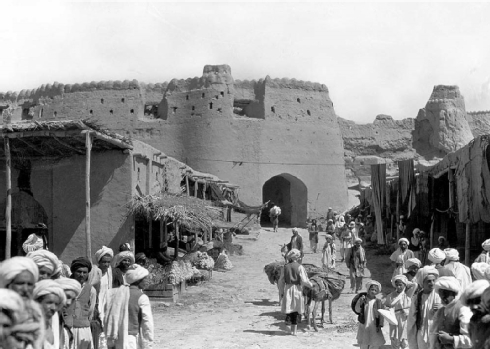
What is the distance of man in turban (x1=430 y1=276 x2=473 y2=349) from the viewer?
4.32 m

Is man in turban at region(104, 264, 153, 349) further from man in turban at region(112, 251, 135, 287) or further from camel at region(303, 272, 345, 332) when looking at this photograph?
camel at region(303, 272, 345, 332)

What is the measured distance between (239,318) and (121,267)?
5.16 meters

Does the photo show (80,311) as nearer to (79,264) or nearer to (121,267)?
(79,264)

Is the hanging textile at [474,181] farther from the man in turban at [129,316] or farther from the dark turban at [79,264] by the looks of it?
the dark turban at [79,264]

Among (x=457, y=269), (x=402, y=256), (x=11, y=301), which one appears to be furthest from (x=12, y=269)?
(x=402, y=256)

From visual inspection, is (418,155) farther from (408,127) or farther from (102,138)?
(102,138)

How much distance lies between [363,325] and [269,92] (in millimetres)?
23816

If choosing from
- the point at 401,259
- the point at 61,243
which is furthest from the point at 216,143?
the point at 401,259

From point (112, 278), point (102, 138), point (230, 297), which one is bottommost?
point (230, 297)

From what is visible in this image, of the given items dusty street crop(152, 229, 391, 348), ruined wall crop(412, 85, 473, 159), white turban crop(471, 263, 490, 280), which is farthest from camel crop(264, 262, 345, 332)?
ruined wall crop(412, 85, 473, 159)

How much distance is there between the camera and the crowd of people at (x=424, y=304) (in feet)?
13.1

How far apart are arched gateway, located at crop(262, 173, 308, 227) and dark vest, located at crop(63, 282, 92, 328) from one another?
24368 mm

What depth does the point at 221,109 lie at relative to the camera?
96.6ft

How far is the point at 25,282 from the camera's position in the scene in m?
3.58
